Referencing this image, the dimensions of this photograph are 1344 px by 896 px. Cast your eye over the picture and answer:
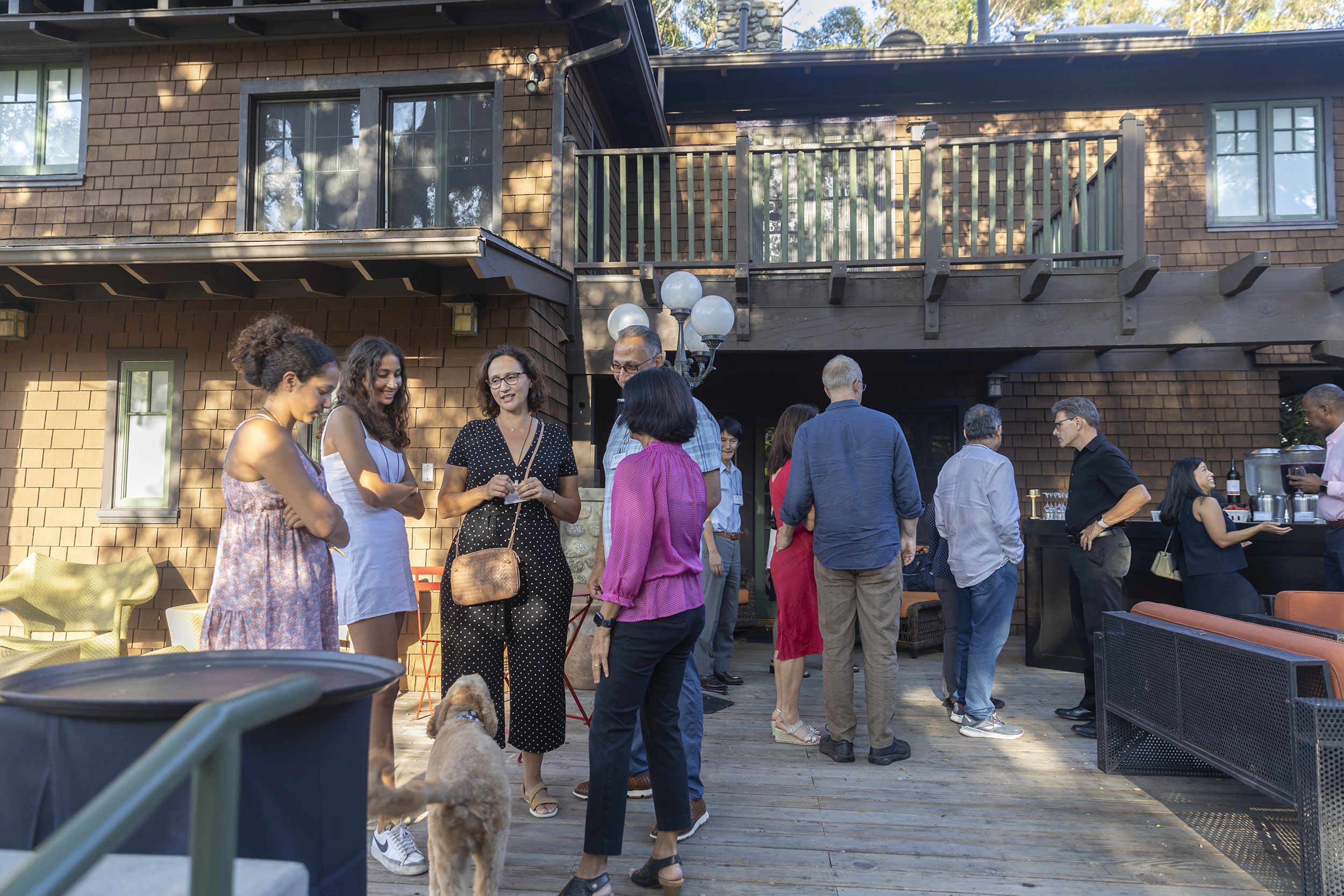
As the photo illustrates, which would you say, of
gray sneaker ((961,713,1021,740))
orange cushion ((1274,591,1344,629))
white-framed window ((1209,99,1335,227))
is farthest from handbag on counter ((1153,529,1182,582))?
white-framed window ((1209,99,1335,227))

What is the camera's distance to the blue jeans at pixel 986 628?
176 inches

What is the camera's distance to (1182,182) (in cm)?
846

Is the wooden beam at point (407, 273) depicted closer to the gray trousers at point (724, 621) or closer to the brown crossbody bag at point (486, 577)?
the gray trousers at point (724, 621)

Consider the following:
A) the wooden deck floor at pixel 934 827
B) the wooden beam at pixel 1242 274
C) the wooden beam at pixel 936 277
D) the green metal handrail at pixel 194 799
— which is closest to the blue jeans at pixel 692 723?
the wooden deck floor at pixel 934 827

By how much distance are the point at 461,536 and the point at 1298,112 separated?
387 inches

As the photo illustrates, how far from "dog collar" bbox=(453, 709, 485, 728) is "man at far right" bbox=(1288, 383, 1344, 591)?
492 centimetres

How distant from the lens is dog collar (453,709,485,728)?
224cm

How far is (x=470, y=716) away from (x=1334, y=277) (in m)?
6.45

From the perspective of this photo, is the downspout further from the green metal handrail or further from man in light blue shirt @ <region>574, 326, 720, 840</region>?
the green metal handrail

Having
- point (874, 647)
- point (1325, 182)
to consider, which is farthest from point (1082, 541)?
point (1325, 182)

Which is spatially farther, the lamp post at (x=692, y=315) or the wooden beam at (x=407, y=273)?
the lamp post at (x=692, y=315)

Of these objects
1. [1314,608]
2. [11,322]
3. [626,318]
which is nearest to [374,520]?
[626,318]

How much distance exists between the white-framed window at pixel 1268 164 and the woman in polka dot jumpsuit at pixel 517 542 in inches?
333

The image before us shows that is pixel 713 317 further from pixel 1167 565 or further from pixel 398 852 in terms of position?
pixel 398 852
